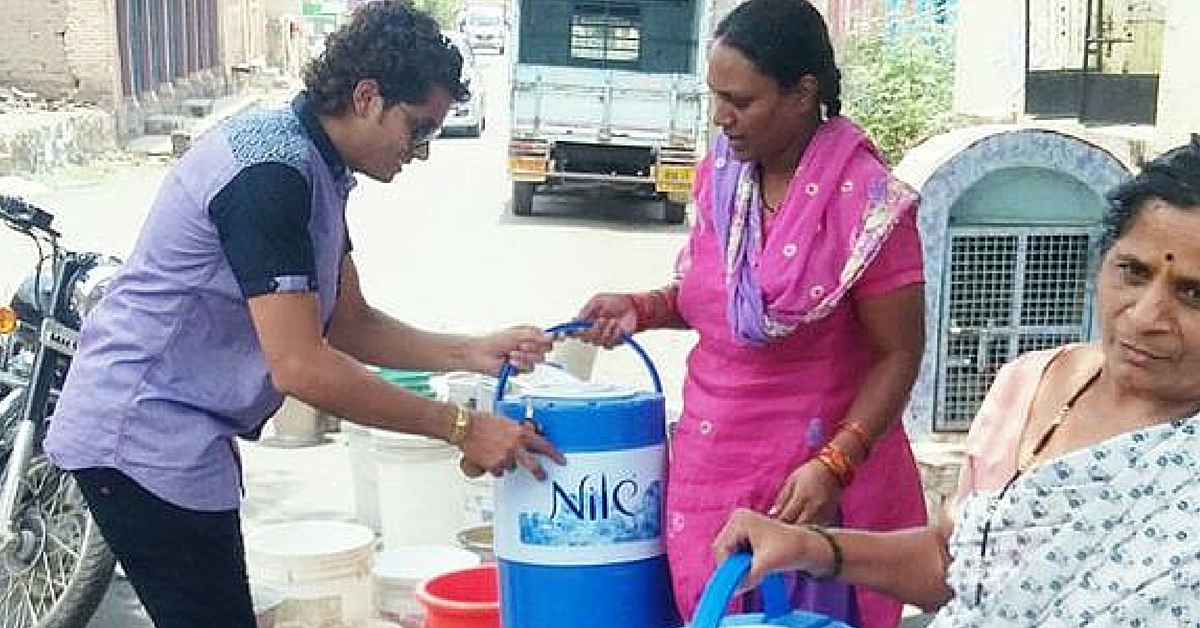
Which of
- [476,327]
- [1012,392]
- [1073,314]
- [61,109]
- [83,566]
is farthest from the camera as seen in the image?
[61,109]

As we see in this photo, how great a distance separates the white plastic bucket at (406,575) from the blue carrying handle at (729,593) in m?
1.82

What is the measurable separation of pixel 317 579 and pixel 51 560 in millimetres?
927

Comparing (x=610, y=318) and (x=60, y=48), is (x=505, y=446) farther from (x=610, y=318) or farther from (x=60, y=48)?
(x=60, y=48)

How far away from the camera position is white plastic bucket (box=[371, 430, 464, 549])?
421cm

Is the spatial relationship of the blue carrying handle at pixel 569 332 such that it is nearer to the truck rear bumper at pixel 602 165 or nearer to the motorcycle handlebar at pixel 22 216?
the motorcycle handlebar at pixel 22 216

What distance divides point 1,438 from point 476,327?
484 cm

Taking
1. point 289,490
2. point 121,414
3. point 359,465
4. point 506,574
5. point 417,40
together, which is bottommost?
point 289,490

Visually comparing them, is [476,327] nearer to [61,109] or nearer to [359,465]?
[359,465]

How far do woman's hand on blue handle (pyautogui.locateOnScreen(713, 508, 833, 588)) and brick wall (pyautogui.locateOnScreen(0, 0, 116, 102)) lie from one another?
19.2m

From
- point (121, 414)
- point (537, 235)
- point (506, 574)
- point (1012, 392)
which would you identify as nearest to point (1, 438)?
point (121, 414)

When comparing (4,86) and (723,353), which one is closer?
(723,353)

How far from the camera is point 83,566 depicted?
156 inches

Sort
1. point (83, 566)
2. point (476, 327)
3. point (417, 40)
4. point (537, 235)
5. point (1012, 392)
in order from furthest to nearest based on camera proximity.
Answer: point (537, 235)
point (476, 327)
point (83, 566)
point (417, 40)
point (1012, 392)

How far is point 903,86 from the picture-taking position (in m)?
11.7
